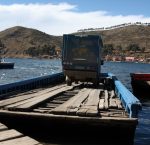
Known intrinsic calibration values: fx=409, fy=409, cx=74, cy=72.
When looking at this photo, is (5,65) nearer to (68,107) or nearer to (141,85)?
(141,85)

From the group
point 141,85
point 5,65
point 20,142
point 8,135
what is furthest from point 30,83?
point 5,65

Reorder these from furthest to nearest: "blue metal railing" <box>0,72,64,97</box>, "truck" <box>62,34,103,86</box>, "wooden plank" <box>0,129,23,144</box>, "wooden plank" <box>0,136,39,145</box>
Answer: "truck" <box>62,34,103,86</box>
"blue metal railing" <box>0,72,64,97</box>
"wooden plank" <box>0,129,23,144</box>
"wooden plank" <box>0,136,39,145</box>

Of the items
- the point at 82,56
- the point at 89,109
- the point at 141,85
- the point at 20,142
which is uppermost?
the point at 82,56

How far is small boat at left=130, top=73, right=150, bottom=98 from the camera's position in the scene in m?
35.2

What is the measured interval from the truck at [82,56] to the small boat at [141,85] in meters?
9.85

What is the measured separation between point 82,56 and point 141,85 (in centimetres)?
1092

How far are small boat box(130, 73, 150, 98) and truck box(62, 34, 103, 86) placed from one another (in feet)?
32.3

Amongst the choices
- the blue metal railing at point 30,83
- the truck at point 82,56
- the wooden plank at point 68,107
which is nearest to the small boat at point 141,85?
the blue metal railing at point 30,83

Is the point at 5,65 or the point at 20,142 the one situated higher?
the point at 20,142

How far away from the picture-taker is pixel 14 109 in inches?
554

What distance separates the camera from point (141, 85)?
117ft

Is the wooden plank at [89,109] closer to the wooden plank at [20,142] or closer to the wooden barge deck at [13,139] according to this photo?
the wooden barge deck at [13,139]

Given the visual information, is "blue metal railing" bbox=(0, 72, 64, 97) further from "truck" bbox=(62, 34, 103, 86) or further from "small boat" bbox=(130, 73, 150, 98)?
"small boat" bbox=(130, 73, 150, 98)

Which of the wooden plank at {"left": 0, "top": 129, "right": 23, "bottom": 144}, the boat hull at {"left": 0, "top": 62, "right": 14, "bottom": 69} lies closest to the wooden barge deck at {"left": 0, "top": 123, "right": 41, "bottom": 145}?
the wooden plank at {"left": 0, "top": 129, "right": 23, "bottom": 144}
